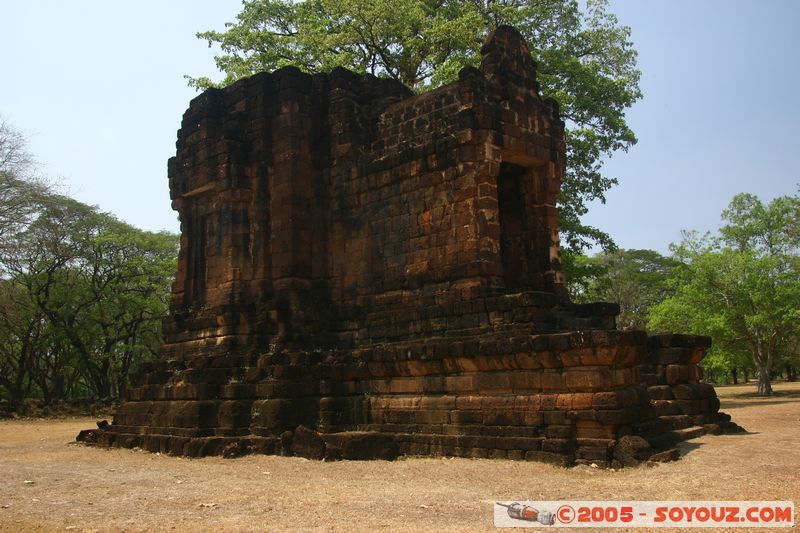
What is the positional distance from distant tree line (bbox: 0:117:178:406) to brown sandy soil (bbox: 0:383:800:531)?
1987 centimetres

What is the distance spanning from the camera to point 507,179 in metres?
12.3

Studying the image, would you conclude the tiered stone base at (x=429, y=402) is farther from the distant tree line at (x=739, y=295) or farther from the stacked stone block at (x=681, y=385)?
the distant tree line at (x=739, y=295)

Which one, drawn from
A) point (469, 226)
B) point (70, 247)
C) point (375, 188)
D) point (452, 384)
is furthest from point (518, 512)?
point (70, 247)

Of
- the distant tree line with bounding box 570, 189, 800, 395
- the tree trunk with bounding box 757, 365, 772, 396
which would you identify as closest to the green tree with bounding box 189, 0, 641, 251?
the distant tree line with bounding box 570, 189, 800, 395

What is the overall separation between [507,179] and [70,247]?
78.4 feet

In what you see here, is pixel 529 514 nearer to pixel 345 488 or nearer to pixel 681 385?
pixel 345 488

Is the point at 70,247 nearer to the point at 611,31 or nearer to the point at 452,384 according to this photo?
the point at 611,31

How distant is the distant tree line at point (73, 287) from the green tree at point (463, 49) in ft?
32.9

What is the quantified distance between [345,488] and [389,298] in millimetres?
4569

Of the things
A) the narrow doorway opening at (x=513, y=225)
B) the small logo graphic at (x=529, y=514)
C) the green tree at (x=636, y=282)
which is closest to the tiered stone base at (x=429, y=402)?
the narrow doorway opening at (x=513, y=225)

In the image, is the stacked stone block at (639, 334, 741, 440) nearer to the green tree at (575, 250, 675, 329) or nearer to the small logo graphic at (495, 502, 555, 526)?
the small logo graphic at (495, 502, 555, 526)

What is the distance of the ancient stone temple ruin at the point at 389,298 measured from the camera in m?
8.91

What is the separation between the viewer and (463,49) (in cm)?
2084

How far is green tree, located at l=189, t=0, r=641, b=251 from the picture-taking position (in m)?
20.7
